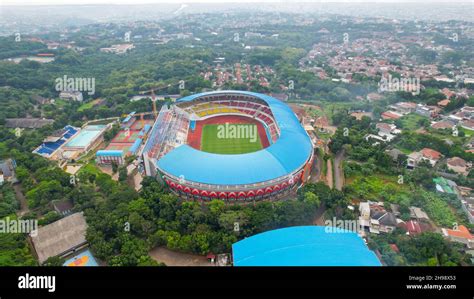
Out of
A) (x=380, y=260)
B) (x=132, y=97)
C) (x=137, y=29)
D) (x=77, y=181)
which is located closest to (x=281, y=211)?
(x=380, y=260)

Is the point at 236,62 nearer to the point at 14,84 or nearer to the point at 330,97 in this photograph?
the point at 330,97

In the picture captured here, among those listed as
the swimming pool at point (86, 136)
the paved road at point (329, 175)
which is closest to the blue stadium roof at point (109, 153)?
the swimming pool at point (86, 136)

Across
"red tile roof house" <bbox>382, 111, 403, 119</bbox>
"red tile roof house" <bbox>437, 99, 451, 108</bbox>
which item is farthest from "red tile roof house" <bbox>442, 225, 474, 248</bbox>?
"red tile roof house" <bbox>437, 99, 451, 108</bbox>

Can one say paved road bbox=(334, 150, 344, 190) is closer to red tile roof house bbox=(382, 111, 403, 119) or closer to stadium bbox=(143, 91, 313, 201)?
stadium bbox=(143, 91, 313, 201)

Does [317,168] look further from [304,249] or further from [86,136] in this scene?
[86,136]

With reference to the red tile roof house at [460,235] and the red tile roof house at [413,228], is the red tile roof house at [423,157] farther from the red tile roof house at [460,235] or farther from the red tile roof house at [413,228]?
the red tile roof house at [413,228]

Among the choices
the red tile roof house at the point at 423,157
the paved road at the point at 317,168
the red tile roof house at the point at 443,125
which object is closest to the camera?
the paved road at the point at 317,168
